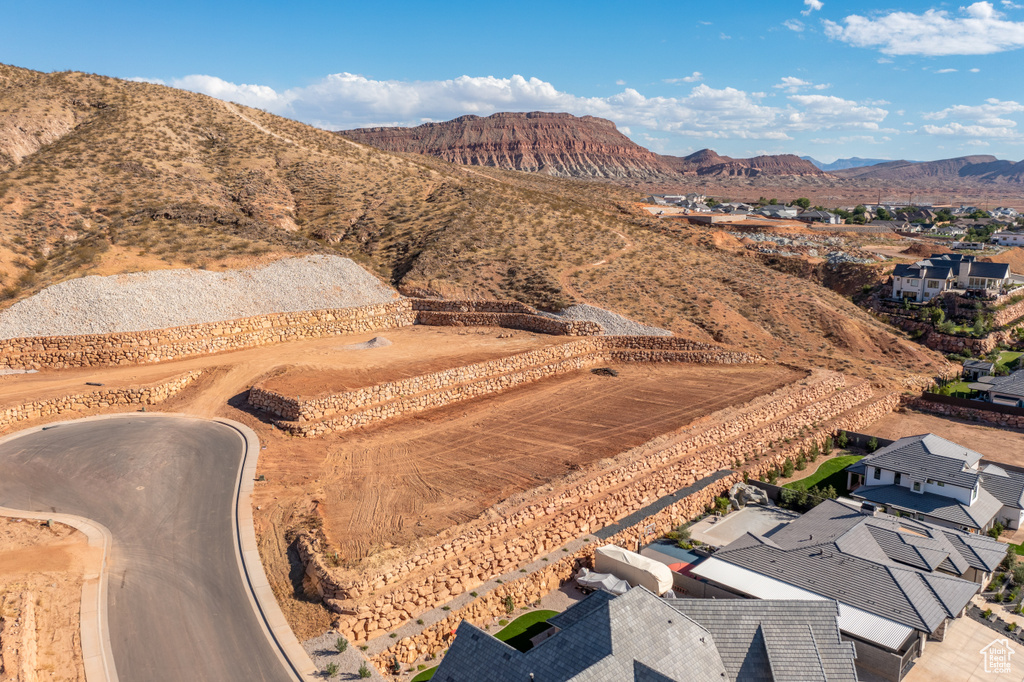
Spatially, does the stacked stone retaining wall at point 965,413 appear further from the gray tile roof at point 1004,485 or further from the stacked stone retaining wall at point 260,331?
the stacked stone retaining wall at point 260,331

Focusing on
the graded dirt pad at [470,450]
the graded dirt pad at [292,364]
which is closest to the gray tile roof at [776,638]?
the graded dirt pad at [470,450]

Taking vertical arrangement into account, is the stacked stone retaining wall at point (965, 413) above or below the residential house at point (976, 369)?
below

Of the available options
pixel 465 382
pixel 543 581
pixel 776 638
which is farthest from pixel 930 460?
pixel 465 382

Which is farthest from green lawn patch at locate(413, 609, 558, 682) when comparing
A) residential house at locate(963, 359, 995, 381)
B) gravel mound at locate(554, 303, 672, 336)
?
residential house at locate(963, 359, 995, 381)

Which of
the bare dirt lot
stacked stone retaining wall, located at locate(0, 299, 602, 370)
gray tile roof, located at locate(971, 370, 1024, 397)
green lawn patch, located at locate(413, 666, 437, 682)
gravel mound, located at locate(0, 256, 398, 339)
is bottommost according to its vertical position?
green lawn patch, located at locate(413, 666, 437, 682)

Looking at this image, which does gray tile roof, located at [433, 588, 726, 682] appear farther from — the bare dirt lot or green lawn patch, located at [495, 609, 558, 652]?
the bare dirt lot

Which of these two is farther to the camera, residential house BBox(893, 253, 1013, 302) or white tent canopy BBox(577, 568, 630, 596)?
residential house BBox(893, 253, 1013, 302)

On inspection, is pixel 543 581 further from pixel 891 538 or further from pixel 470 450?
pixel 891 538
